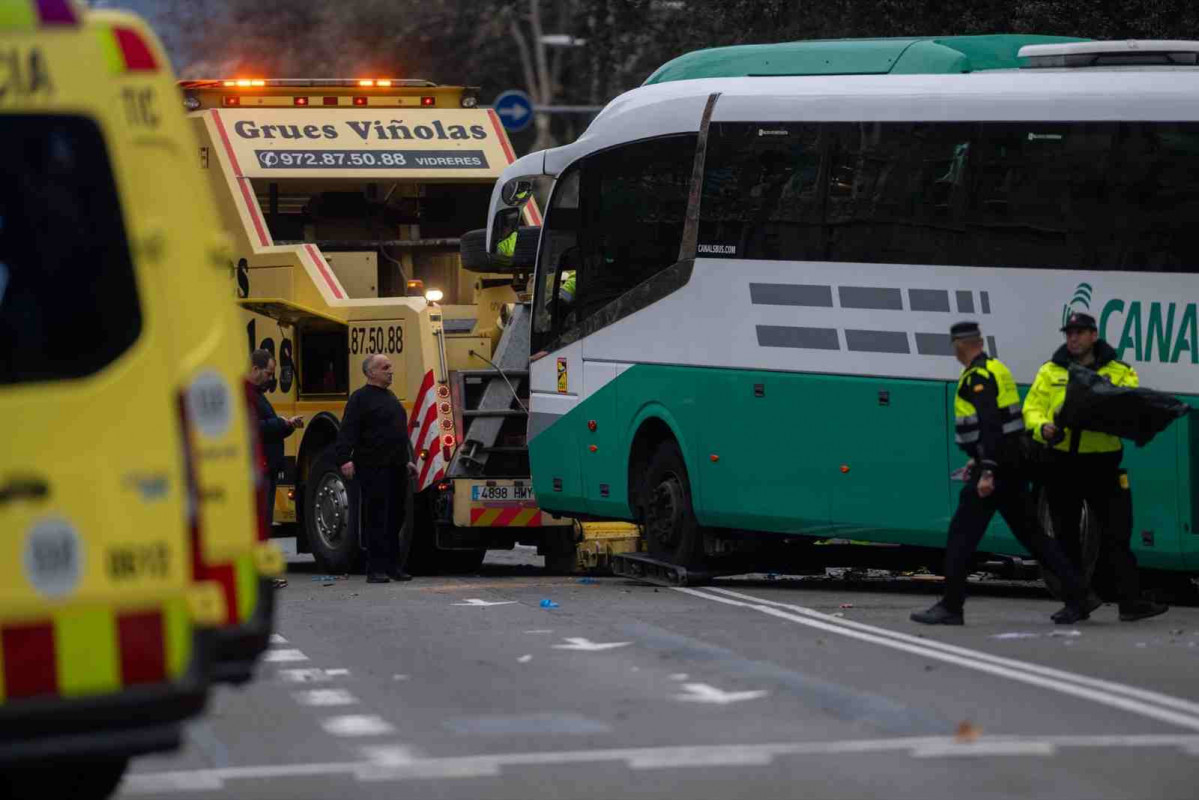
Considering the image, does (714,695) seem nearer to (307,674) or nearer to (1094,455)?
(307,674)

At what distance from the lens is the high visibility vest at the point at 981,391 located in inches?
502

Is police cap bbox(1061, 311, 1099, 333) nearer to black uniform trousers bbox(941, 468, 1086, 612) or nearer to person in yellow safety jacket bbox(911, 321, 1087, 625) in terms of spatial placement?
person in yellow safety jacket bbox(911, 321, 1087, 625)

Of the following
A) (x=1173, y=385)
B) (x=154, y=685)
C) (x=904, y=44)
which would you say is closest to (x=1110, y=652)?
(x=1173, y=385)

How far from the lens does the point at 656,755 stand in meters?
8.78

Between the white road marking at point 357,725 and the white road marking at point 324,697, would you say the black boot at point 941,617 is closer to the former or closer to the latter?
the white road marking at point 324,697

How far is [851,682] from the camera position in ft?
34.9

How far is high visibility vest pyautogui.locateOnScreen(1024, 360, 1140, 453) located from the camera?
13.0 metres

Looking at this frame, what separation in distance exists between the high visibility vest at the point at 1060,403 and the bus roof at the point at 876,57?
2.64 m

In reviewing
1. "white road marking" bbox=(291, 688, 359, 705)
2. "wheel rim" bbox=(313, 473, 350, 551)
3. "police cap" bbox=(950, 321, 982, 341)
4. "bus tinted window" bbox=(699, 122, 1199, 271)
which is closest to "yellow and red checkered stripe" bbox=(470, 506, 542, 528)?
"wheel rim" bbox=(313, 473, 350, 551)

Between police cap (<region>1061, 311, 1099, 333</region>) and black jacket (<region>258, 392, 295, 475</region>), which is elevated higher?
police cap (<region>1061, 311, 1099, 333</region>)

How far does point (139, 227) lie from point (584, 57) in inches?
1721

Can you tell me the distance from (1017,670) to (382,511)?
728cm

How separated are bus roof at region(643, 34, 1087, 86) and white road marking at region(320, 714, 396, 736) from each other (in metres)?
6.83

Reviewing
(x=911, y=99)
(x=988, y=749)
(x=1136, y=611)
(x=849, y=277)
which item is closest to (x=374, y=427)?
(x=849, y=277)
